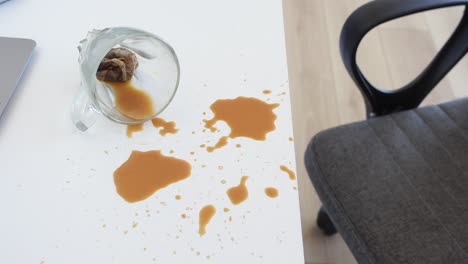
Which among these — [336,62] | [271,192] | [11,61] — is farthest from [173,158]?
[336,62]

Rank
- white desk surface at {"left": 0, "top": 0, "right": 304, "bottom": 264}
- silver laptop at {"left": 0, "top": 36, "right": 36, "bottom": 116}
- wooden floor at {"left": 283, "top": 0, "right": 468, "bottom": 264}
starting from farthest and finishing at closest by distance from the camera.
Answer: wooden floor at {"left": 283, "top": 0, "right": 468, "bottom": 264} → silver laptop at {"left": 0, "top": 36, "right": 36, "bottom": 116} → white desk surface at {"left": 0, "top": 0, "right": 304, "bottom": 264}

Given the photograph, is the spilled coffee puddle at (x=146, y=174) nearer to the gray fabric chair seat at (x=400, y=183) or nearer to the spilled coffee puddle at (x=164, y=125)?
the spilled coffee puddle at (x=164, y=125)

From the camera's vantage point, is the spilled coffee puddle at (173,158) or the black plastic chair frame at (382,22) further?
the black plastic chair frame at (382,22)

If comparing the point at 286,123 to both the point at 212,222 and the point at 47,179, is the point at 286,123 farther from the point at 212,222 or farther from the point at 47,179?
the point at 47,179

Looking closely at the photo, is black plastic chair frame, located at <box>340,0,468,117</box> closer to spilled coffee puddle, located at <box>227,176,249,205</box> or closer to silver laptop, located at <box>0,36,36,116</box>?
spilled coffee puddle, located at <box>227,176,249,205</box>

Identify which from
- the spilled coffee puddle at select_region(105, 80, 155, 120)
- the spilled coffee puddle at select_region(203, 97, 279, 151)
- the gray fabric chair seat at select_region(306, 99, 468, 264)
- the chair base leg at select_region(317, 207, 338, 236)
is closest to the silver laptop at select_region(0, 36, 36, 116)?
the spilled coffee puddle at select_region(105, 80, 155, 120)

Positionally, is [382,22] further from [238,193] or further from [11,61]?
[11,61]

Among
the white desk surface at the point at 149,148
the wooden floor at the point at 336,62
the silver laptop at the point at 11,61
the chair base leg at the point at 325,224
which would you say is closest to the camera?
the white desk surface at the point at 149,148

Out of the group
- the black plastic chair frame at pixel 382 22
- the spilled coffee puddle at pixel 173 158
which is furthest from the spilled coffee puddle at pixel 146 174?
the black plastic chair frame at pixel 382 22

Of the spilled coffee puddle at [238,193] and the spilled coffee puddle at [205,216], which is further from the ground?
the spilled coffee puddle at [238,193]
